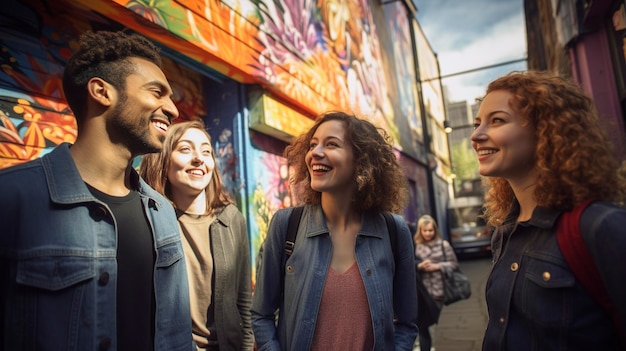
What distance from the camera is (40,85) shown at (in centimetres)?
272

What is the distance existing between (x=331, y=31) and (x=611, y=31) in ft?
14.7

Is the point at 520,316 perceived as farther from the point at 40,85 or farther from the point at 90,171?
the point at 40,85

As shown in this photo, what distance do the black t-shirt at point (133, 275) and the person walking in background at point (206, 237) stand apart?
77cm

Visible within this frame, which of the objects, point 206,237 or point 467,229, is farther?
point 467,229

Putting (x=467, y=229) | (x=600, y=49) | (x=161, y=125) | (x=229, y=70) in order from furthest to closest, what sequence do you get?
(x=467, y=229) → (x=600, y=49) → (x=229, y=70) → (x=161, y=125)

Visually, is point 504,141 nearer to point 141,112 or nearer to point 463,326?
point 141,112

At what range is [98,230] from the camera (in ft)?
4.51

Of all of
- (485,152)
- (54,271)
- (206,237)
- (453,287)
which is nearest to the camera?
(54,271)

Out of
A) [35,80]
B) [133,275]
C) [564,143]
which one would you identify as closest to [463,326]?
[564,143]

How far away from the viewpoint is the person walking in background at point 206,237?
2254mm

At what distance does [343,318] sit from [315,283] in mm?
218

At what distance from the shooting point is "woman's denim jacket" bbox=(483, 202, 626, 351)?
1239mm

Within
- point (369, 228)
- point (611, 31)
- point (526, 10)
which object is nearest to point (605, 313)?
point (369, 228)

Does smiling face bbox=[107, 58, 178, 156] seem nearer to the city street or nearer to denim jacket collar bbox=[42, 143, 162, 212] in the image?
denim jacket collar bbox=[42, 143, 162, 212]
